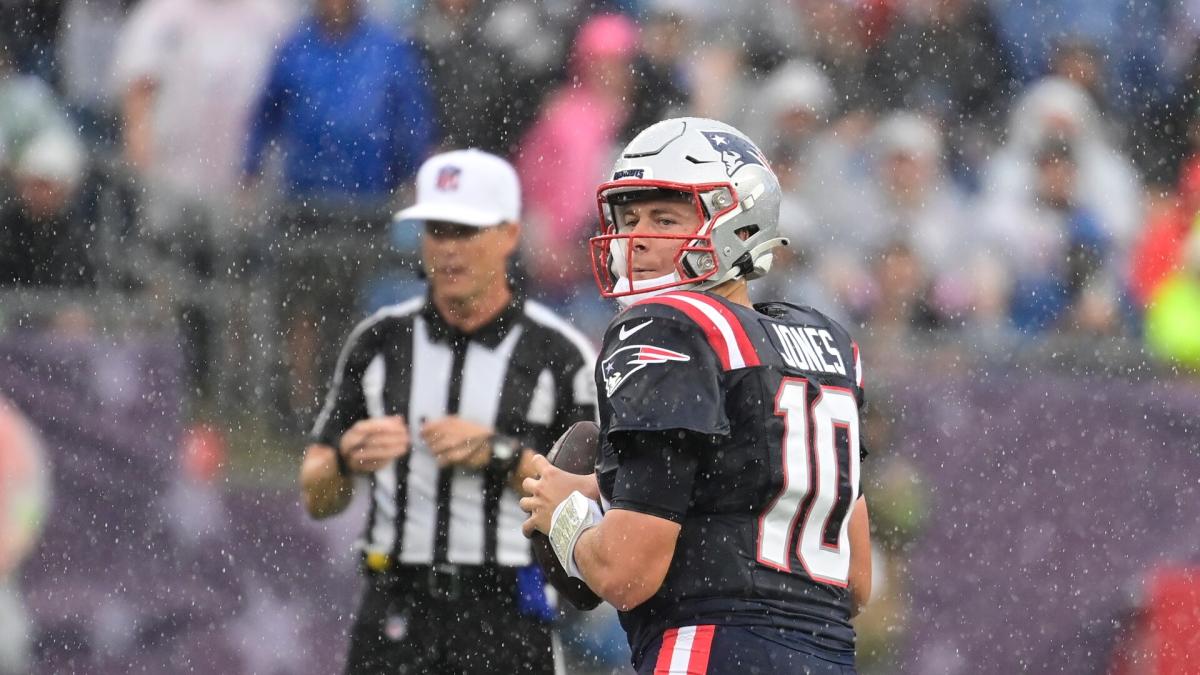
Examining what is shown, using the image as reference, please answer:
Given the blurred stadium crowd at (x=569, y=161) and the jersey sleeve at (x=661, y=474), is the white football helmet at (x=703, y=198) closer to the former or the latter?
the jersey sleeve at (x=661, y=474)

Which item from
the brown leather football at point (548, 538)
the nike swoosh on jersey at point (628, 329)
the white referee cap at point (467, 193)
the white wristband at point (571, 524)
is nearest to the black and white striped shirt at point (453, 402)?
the white referee cap at point (467, 193)

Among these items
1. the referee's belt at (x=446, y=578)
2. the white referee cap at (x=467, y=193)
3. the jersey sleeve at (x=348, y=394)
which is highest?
the white referee cap at (x=467, y=193)

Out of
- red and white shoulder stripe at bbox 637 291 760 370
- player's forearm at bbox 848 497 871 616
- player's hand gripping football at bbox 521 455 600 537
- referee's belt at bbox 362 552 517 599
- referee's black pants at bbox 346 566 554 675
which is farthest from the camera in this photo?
referee's belt at bbox 362 552 517 599

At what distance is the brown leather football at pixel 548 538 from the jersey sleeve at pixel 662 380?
12.9 inches

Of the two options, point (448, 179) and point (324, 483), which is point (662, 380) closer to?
point (324, 483)

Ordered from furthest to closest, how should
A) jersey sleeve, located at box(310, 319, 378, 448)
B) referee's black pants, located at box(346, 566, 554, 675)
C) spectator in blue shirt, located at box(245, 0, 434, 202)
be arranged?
1. spectator in blue shirt, located at box(245, 0, 434, 202)
2. jersey sleeve, located at box(310, 319, 378, 448)
3. referee's black pants, located at box(346, 566, 554, 675)

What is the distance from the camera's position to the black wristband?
5.14 metres

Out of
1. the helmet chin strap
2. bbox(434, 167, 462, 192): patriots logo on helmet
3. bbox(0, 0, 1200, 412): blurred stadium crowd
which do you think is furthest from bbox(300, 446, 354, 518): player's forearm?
the helmet chin strap

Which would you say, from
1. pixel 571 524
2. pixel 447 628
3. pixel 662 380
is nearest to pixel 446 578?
pixel 447 628

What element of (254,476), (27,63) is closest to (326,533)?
(254,476)

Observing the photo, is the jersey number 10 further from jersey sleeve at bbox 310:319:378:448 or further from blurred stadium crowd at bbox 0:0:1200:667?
blurred stadium crowd at bbox 0:0:1200:667

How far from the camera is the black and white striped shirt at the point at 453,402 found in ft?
17.1

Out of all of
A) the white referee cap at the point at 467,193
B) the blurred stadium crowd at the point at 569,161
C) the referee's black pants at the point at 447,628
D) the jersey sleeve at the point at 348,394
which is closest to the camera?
the referee's black pants at the point at 447,628

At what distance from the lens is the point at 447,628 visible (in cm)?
505
